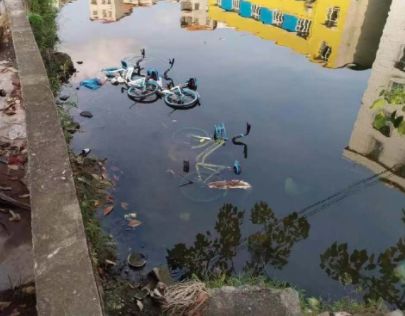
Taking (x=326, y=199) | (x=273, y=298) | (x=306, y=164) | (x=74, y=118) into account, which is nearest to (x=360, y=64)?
(x=306, y=164)

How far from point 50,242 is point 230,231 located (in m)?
3.65

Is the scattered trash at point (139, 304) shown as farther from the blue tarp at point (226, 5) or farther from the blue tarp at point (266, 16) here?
the blue tarp at point (226, 5)

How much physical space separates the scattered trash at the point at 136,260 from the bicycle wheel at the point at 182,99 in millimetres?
4772

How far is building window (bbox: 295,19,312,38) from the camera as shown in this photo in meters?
14.8

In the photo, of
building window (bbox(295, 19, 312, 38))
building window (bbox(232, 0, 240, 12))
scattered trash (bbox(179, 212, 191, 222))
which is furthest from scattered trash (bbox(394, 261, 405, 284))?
building window (bbox(232, 0, 240, 12))

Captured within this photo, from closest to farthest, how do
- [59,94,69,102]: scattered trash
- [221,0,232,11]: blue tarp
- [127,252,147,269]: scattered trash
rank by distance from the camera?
1. [127,252,147,269]: scattered trash
2. [59,94,69,102]: scattered trash
3. [221,0,232,11]: blue tarp

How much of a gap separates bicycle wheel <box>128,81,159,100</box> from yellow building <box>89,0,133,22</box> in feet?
20.9

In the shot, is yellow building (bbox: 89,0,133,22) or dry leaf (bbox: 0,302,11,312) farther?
yellow building (bbox: 89,0,133,22)

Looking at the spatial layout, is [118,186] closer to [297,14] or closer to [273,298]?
[273,298]

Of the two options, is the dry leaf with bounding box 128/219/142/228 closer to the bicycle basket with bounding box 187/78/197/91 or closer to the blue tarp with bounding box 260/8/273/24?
the bicycle basket with bounding box 187/78/197/91

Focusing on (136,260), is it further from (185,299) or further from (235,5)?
(235,5)

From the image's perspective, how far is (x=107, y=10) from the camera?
14.7 metres

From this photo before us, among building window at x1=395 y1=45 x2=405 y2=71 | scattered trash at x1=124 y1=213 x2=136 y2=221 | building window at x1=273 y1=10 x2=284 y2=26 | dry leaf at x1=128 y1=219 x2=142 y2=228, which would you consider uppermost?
building window at x1=273 y1=10 x2=284 y2=26

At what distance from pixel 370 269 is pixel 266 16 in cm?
1289
